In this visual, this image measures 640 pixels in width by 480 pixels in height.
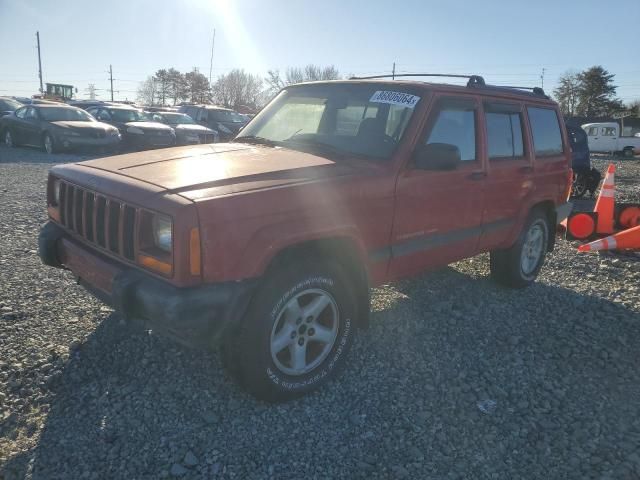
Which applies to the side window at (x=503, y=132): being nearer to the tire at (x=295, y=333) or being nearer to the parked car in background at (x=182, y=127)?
the tire at (x=295, y=333)

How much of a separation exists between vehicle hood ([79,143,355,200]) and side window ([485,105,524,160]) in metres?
1.69

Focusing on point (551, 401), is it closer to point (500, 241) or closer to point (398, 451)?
point (398, 451)

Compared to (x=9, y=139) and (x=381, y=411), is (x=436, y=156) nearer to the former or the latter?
(x=381, y=411)

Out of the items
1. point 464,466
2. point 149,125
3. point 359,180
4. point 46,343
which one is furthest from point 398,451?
point 149,125

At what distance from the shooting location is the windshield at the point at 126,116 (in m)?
18.1

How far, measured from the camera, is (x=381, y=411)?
10.0 feet

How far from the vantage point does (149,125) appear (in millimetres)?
17094

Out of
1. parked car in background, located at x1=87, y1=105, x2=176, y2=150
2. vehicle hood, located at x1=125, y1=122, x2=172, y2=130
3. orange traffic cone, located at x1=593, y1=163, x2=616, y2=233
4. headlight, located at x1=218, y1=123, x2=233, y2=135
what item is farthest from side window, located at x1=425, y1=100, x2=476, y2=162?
headlight, located at x1=218, y1=123, x2=233, y2=135

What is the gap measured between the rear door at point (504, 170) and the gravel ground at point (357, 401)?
0.79 meters

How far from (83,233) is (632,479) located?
11.2ft

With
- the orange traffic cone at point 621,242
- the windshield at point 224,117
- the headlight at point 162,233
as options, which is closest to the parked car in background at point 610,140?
the windshield at point 224,117

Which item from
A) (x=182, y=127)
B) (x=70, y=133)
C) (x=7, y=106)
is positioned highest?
(x=7, y=106)

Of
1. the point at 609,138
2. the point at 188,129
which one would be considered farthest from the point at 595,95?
the point at 188,129

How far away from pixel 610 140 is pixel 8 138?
2800 centimetres
